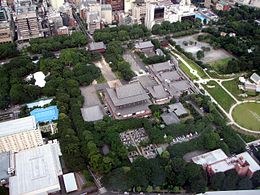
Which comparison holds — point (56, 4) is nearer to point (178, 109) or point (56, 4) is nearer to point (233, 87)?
point (178, 109)

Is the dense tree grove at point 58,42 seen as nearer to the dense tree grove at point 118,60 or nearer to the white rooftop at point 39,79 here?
the dense tree grove at point 118,60

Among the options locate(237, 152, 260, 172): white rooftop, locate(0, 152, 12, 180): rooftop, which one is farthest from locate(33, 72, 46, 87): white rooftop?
locate(237, 152, 260, 172): white rooftop

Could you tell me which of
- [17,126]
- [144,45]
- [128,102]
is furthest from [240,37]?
[17,126]

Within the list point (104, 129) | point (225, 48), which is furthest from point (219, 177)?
point (225, 48)

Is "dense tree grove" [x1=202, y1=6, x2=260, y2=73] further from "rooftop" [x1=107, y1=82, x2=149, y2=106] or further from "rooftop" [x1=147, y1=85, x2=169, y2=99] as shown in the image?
"rooftop" [x1=107, y1=82, x2=149, y2=106]

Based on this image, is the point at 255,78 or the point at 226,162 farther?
the point at 255,78

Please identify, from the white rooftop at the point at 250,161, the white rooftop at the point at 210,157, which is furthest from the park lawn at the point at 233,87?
the white rooftop at the point at 210,157

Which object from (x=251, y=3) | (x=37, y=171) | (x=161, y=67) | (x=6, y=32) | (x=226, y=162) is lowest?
(x=37, y=171)
